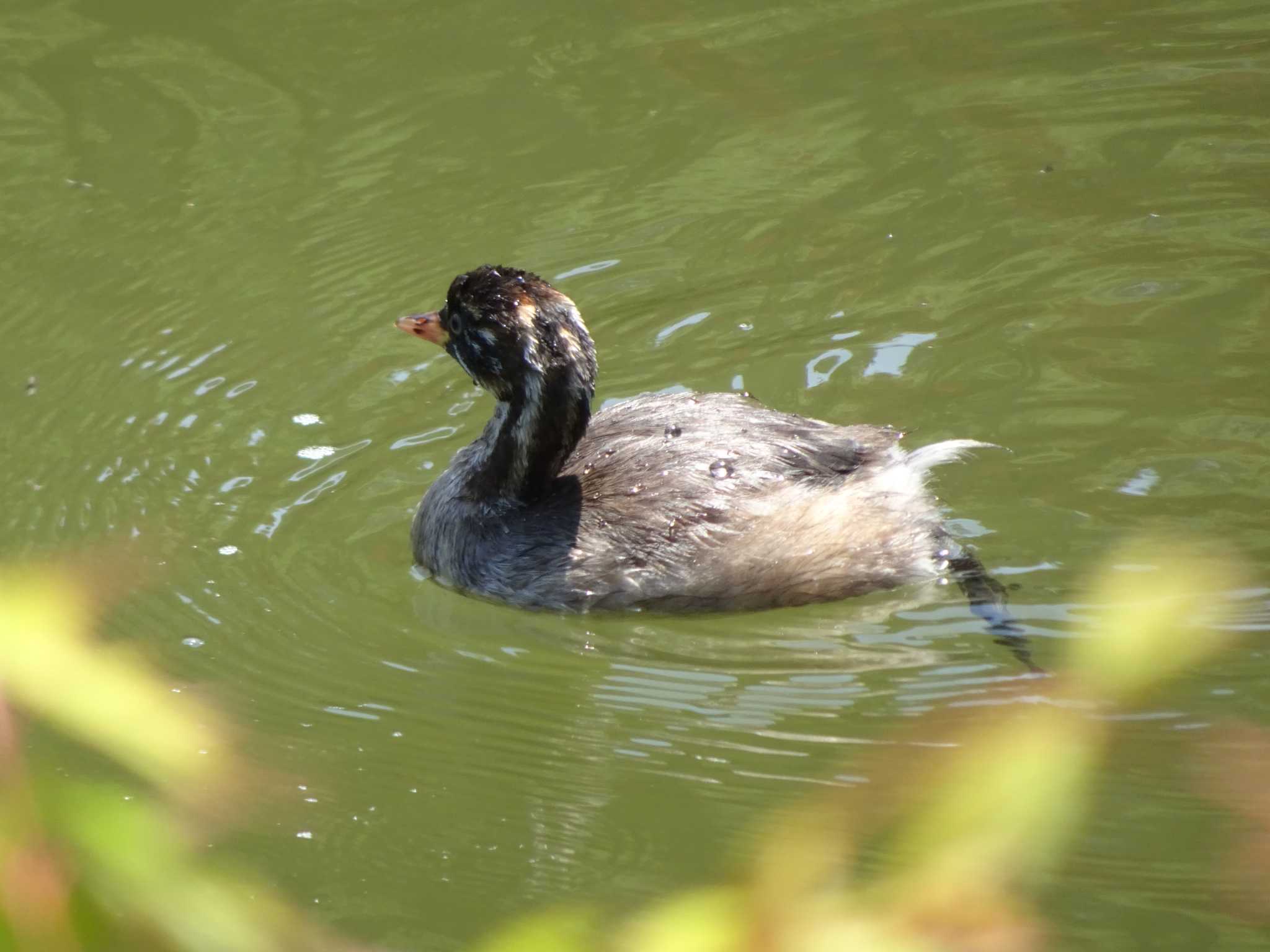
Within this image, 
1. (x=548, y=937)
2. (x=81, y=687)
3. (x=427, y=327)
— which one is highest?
(x=81, y=687)

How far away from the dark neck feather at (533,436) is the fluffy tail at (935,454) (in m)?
1.07

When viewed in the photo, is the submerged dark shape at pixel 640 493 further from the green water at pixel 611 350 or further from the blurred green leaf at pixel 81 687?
the blurred green leaf at pixel 81 687

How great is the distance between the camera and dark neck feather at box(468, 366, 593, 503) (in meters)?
4.95

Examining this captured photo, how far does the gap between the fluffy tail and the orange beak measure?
1.65m

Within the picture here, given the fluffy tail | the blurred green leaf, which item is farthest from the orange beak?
the blurred green leaf

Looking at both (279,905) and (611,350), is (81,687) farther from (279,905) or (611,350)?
(611,350)

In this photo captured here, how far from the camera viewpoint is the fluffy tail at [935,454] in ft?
16.2

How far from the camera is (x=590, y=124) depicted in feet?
25.8

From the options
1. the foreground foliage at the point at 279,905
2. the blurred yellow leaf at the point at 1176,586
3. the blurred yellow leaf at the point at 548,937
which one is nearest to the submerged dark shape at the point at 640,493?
the blurred yellow leaf at the point at 1176,586

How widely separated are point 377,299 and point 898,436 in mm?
2602

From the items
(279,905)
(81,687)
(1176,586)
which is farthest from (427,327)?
(81,687)

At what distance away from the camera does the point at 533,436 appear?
5023 millimetres

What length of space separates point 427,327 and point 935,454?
1799 millimetres

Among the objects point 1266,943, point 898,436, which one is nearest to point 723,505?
point 898,436
